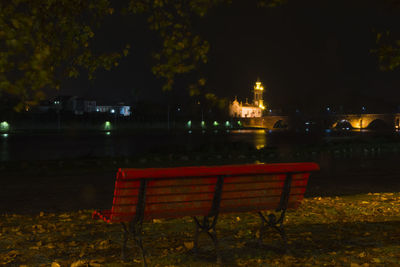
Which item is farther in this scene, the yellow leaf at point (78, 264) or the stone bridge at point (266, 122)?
the stone bridge at point (266, 122)

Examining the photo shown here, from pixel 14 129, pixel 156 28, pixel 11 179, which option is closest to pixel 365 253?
pixel 156 28

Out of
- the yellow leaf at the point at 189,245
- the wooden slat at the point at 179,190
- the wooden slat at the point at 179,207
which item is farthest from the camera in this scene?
the yellow leaf at the point at 189,245

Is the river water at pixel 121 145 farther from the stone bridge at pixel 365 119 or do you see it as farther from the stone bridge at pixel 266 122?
the stone bridge at pixel 266 122

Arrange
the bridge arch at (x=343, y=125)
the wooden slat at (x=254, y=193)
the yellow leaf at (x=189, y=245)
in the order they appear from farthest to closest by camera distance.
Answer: the bridge arch at (x=343, y=125)
the yellow leaf at (x=189, y=245)
the wooden slat at (x=254, y=193)

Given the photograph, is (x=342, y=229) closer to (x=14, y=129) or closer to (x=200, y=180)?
(x=200, y=180)

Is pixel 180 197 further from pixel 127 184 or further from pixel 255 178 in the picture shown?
pixel 255 178

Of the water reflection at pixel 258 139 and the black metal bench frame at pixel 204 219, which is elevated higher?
the black metal bench frame at pixel 204 219

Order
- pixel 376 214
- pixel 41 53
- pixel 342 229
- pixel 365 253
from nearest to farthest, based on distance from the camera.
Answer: pixel 41 53, pixel 365 253, pixel 342 229, pixel 376 214

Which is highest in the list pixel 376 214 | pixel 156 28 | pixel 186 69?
pixel 156 28

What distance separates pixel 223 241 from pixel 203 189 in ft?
4.28

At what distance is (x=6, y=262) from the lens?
561 cm

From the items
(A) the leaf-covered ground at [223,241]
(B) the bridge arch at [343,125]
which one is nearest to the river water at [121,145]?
(A) the leaf-covered ground at [223,241]

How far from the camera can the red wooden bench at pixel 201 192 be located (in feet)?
17.5

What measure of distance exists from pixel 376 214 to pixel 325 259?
11.4ft
